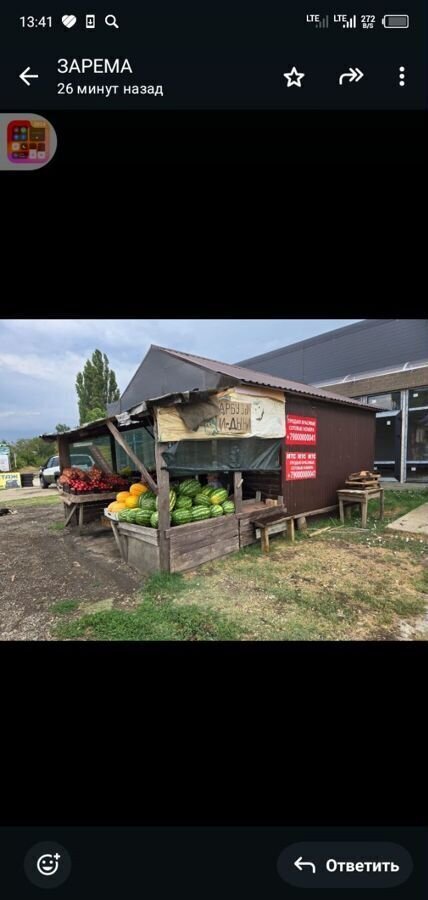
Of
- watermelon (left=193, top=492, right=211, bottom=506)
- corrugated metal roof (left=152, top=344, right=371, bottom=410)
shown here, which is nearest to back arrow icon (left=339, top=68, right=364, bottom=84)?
corrugated metal roof (left=152, top=344, right=371, bottom=410)

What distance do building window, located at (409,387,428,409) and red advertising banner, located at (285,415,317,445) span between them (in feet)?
20.0

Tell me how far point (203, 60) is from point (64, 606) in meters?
4.10

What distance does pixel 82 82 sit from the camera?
2.75 ft

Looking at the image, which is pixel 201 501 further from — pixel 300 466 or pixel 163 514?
pixel 300 466

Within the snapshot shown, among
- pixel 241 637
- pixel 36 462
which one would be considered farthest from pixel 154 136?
pixel 36 462

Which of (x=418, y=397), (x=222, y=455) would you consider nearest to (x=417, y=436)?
(x=418, y=397)

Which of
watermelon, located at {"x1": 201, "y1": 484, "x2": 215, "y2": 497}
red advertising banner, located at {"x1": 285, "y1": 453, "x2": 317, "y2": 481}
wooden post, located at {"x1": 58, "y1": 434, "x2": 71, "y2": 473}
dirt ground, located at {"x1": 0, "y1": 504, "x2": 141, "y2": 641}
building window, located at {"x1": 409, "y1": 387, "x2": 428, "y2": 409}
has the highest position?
building window, located at {"x1": 409, "y1": 387, "x2": 428, "y2": 409}

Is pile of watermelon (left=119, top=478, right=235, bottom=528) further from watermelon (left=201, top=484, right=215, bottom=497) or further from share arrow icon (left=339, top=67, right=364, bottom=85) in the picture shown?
share arrow icon (left=339, top=67, right=364, bottom=85)

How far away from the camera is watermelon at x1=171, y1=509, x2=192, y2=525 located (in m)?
4.08

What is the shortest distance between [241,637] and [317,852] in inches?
69.1

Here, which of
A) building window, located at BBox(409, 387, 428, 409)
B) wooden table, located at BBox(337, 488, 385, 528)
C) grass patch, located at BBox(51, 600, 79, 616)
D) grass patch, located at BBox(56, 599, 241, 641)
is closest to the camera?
grass patch, located at BBox(56, 599, 241, 641)

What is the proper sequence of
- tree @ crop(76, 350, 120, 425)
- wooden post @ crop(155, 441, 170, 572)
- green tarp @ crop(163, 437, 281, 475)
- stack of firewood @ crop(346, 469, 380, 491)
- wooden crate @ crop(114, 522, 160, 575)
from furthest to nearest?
1. tree @ crop(76, 350, 120, 425)
2. stack of firewood @ crop(346, 469, 380, 491)
3. green tarp @ crop(163, 437, 281, 475)
4. wooden crate @ crop(114, 522, 160, 575)
5. wooden post @ crop(155, 441, 170, 572)

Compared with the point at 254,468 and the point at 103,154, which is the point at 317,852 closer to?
the point at 103,154

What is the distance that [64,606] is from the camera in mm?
3160
